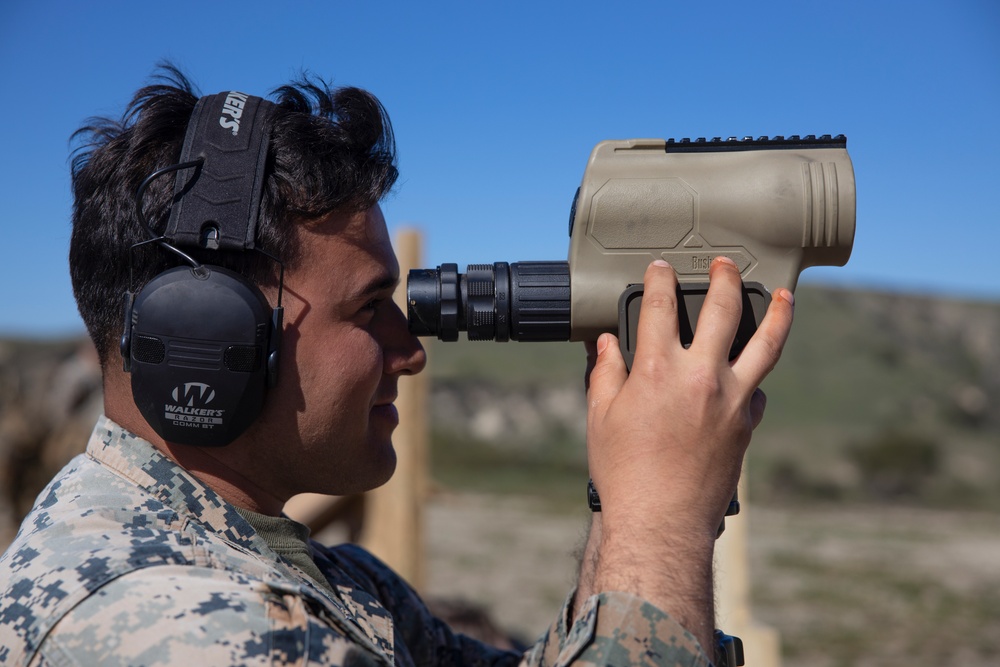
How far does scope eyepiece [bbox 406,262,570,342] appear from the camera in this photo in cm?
183

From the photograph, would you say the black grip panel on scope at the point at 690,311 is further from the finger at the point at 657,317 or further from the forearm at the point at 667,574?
the forearm at the point at 667,574

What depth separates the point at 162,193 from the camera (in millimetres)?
1683

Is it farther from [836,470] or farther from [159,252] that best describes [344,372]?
[836,470]

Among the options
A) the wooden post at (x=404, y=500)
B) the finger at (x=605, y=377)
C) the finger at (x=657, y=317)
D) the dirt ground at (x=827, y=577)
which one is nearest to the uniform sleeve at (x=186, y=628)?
the finger at (x=605, y=377)

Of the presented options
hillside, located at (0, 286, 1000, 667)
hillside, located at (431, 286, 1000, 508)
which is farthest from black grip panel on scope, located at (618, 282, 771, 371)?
hillside, located at (431, 286, 1000, 508)

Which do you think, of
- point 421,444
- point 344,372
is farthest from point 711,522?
point 421,444

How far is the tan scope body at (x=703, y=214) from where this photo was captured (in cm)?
174

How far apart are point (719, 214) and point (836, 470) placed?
18.3m

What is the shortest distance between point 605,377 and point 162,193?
0.92 metres

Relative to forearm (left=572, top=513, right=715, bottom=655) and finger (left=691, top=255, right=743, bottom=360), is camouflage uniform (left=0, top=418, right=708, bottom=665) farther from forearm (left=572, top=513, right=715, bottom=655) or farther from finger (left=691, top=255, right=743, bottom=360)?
finger (left=691, top=255, right=743, bottom=360)

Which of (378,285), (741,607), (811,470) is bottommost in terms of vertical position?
(811,470)

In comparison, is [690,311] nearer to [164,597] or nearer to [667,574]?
[667,574]

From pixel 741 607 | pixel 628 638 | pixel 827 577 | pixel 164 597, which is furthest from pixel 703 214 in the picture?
pixel 827 577

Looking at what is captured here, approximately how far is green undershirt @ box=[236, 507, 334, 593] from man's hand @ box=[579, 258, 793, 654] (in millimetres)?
639
